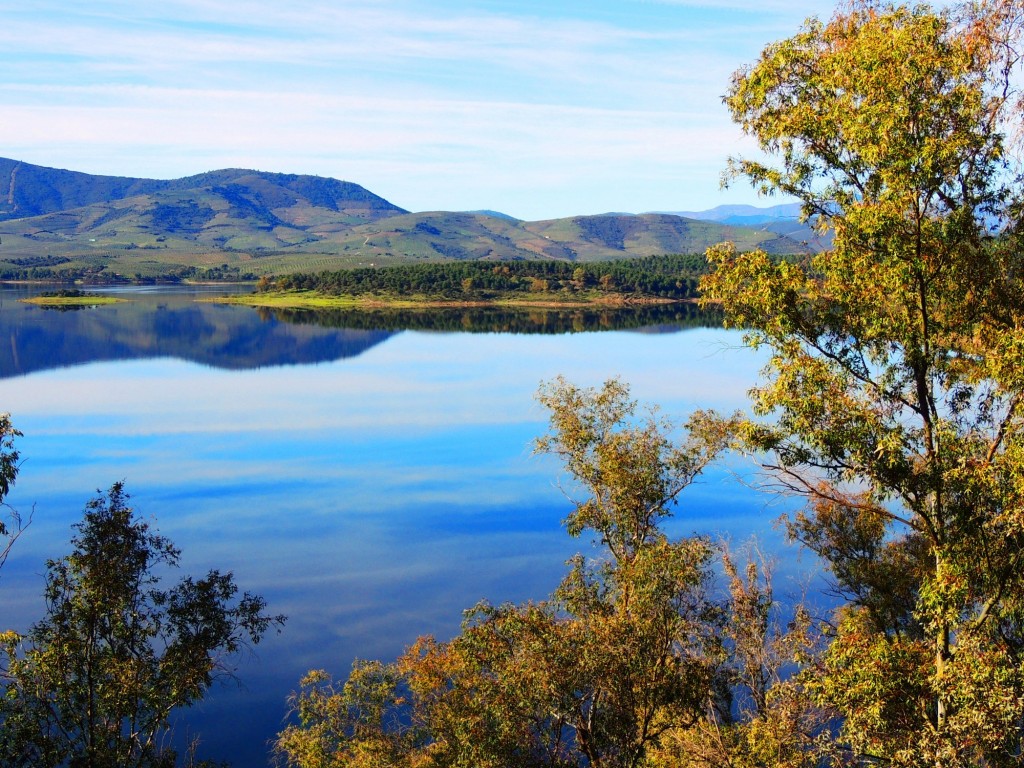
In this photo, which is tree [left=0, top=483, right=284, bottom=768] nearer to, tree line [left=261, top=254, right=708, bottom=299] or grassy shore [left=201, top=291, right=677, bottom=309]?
grassy shore [left=201, top=291, right=677, bottom=309]

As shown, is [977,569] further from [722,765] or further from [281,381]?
[281,381]

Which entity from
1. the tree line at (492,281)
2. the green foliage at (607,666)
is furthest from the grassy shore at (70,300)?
the green foliage at (607,666)

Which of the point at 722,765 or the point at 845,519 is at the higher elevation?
the point at 845,519

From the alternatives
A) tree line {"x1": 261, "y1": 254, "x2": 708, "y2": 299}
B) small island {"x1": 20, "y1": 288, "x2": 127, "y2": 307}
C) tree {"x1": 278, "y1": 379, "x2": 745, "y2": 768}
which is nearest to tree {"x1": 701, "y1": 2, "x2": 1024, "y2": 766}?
tree {"x1": 278, "y1": 379, "x2": 745, "y2": 768}

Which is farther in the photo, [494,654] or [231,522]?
[231,522]

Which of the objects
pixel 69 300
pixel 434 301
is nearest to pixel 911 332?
pixel 434 301

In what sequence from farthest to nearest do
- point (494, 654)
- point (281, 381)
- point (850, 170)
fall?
point (281, 381) < point (494, 654) < point (850, 170)

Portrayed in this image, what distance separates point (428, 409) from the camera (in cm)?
6400

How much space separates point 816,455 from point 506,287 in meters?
172

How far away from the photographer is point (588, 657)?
45.0ft

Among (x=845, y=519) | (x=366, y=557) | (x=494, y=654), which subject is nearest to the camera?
A: (x=494, y=654)

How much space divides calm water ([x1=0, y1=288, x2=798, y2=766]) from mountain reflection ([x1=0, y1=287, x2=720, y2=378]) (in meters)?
1.14

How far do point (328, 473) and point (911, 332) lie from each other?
39.5 meters

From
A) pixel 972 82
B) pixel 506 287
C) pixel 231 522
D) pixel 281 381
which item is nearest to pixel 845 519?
pixel 972 82
